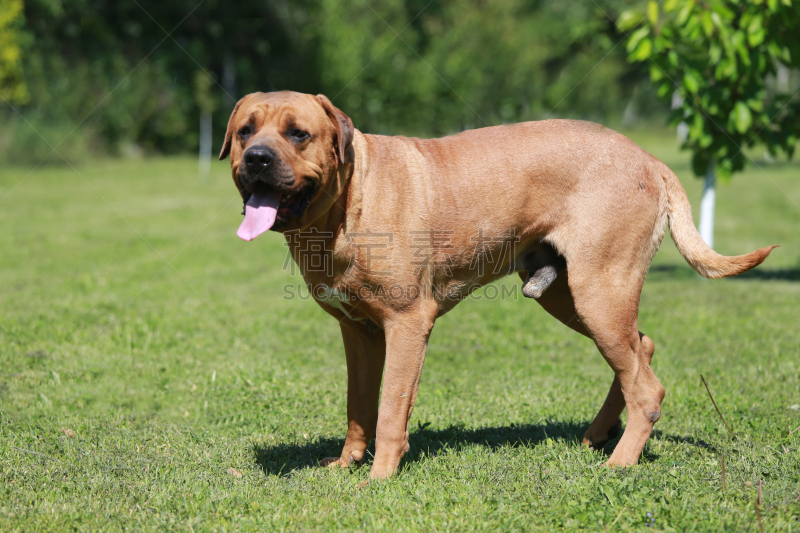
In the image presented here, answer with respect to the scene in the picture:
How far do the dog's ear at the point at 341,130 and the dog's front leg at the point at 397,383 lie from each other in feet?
3.03

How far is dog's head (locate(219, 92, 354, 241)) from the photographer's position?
A: 3.40 m

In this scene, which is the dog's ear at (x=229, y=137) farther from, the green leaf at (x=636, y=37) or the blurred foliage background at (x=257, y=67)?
the blurred foliage background at (x=257, y=67)

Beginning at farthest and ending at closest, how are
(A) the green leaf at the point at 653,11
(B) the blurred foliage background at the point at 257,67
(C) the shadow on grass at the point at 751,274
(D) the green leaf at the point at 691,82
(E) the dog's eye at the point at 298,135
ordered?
(B) the blurred foliage background at the point at 257,67 < (C) the shadow on grass at the point at 751,274 < (D) the green leaf at the point at 691,82 < (A) the green leaf at the point at 653,11 < (E) the dog's eye at the point at 298,135

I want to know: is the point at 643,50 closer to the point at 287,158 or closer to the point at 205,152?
the point at 287,158

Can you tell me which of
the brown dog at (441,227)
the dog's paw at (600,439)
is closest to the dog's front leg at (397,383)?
the brown dog at (441,227)

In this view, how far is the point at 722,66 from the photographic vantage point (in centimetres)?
816

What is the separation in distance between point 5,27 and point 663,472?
27.3 m

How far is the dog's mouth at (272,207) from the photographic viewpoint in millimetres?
3439

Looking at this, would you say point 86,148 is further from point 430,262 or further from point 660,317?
point 430,262

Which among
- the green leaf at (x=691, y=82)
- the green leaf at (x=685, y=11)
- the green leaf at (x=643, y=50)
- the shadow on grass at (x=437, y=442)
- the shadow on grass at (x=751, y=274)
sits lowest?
the shadow on grass at (x=751, y=274)

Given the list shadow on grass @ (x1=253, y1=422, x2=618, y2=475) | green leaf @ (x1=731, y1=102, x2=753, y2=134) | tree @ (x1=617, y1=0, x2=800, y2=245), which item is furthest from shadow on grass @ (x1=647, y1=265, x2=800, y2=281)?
shadow on grass @ (x1=253, y1=422, x2=618, y2=475)

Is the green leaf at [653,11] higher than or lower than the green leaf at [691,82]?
higher

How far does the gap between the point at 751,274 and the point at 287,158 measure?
9065 mm

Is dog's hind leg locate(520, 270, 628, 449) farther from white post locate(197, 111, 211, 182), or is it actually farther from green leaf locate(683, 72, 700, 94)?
white post locate(197, 111, 211, 182)
